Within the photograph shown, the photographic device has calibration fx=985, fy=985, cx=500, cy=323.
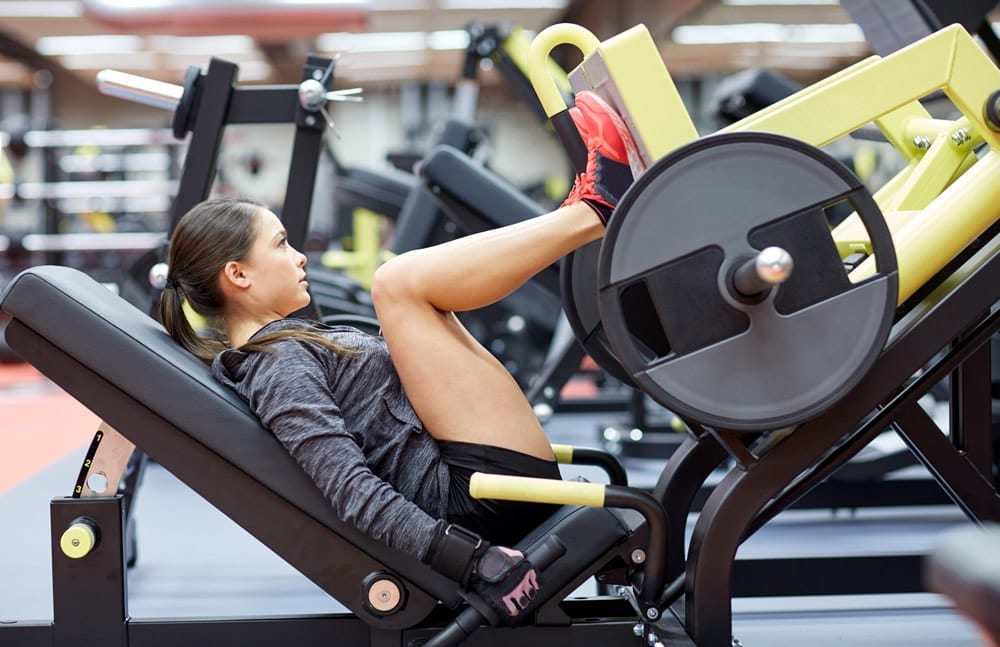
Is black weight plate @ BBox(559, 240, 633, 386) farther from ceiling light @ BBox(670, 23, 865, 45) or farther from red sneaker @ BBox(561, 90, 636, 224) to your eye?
ceiling light @ BBox(670, 23, 865, 45)

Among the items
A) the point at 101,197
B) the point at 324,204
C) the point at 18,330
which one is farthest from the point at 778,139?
the point at 324,204

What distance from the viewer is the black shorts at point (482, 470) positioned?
1566mm

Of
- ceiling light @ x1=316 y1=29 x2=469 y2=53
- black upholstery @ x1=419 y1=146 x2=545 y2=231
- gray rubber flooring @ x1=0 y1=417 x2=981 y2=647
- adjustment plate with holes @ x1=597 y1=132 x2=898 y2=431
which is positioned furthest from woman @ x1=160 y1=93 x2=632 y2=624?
ceiling light @ x1=316 y1=29 x2=469 y2=53

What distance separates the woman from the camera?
145 centimetres

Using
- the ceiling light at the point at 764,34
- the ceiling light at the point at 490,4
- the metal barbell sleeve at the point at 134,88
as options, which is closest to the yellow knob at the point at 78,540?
the metal barbell sleeve at the point at 134,88

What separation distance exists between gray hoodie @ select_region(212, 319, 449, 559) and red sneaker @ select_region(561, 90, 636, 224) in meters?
0.44

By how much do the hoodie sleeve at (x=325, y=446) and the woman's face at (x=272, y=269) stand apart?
0.13 m

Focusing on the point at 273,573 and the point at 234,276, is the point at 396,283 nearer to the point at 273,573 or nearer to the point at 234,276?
the point at 234,276

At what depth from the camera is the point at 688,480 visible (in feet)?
6.45

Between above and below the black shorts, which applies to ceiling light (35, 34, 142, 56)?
above

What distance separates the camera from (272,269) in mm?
1659

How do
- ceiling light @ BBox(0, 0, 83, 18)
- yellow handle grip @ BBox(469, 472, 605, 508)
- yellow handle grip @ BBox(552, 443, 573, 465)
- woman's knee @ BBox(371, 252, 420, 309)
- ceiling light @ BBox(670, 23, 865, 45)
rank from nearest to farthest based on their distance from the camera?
yellow handle grip @ BBox(469, 472, 605, 508), woman's knee @ BBox(371, 252, 420, 309), yellow handle grip @ BBox(552, 443, 573, 465), ceiling light @ BBox(0, 0, 83, 18), ceiling light @ BBox(670, 23, 865, 45)

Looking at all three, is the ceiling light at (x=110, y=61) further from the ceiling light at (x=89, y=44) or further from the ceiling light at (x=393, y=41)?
the ceiling light at (x=393, y=41)

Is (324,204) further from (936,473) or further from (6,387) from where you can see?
(936,473)
